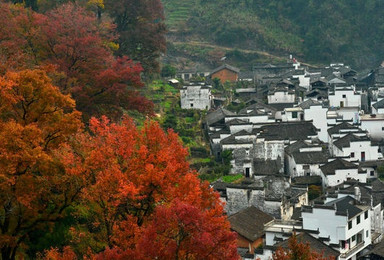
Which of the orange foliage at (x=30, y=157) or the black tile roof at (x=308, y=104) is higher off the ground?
the orange foliage at (x=30, y=157)

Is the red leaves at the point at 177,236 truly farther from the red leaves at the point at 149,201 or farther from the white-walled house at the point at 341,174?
the white-walled house at the point at 341,174

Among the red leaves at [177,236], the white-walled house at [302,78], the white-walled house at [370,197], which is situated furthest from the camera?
the white-walled house at [302,78]

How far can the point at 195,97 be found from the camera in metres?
43.9

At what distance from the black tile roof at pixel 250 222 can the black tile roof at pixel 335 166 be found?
22.2 feet

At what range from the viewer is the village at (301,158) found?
78.9ft

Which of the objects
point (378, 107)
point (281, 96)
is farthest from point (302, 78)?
point (378, 107)

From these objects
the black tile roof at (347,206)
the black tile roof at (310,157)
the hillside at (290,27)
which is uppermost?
the hillside at (290,27)

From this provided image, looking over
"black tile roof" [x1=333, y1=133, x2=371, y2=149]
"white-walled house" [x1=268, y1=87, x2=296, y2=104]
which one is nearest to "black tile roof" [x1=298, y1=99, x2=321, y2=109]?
"white-walled house" [x1=268, y1=87, x2=296, y2=104]

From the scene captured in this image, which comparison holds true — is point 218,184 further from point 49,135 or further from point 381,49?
point 381,49

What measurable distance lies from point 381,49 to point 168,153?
66.4 metres

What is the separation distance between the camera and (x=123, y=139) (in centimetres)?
1761

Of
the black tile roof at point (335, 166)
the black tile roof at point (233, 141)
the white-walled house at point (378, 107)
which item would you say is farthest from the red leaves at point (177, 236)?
the white-walled house at point (378, 107)

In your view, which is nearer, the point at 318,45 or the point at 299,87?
the point at 299,87

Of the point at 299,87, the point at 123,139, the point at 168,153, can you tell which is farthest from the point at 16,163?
the point at 299,87
